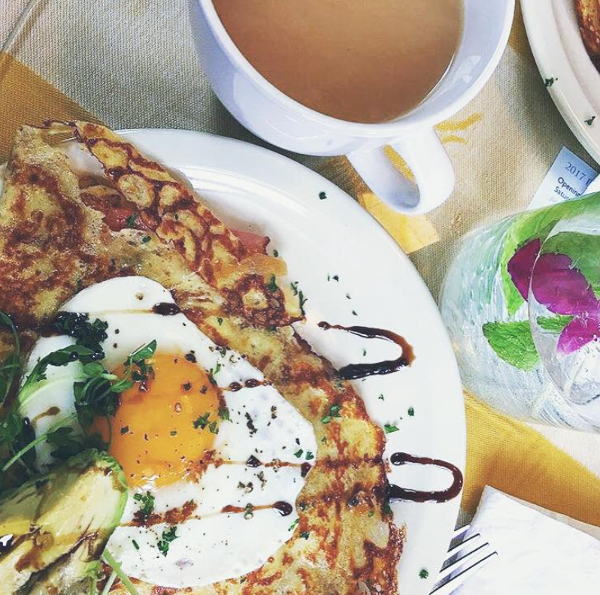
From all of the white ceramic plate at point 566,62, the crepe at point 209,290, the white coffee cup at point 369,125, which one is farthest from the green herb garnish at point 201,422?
the white ceramic plate at point 566,62

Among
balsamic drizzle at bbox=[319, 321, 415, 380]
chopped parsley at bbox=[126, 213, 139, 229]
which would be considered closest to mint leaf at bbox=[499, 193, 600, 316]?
balsamic drizzle at bbox=[319, 321, 415, 380]

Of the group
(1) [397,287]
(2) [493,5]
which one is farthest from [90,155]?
(2) [493,5]

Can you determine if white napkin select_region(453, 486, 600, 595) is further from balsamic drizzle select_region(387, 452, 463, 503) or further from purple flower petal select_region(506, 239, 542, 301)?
purple flower petal select_region(506, 239, 542, 301)

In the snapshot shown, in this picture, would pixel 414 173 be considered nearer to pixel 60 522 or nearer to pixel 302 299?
pixel 302 299

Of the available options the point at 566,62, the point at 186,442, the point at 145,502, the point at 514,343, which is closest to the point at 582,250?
the point at 514,343

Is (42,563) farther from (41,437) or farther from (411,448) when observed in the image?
(411,448)

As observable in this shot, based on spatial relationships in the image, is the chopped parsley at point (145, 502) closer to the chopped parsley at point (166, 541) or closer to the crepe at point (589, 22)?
the chopped parsley at point (166, 541)
